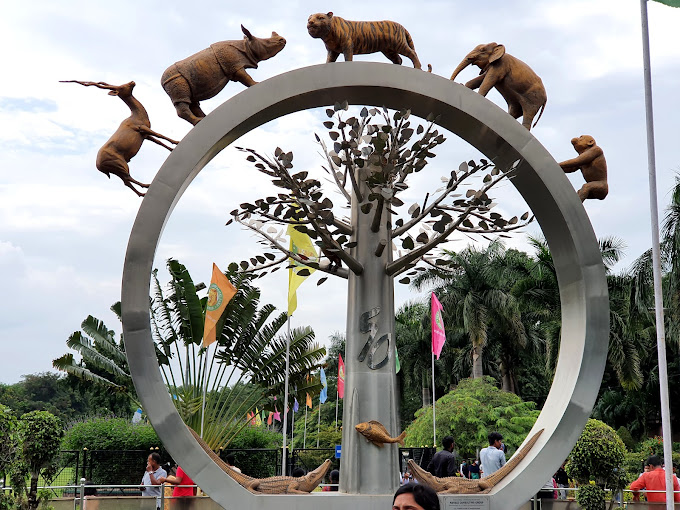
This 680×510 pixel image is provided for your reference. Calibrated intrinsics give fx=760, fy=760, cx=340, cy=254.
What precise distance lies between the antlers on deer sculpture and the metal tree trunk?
2822mm

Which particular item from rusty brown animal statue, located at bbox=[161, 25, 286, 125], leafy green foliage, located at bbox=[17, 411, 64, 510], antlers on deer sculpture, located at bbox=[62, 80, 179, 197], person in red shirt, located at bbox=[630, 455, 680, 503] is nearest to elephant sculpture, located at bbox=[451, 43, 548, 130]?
rusty brown animal statue, located at bbox=[161, 25, 286, 125]

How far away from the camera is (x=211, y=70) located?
9422 millimetres

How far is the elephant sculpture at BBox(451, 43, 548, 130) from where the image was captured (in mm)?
9961

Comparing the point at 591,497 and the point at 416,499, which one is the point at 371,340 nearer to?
the point at 591,497

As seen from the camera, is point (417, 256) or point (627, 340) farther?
point (627, 340)

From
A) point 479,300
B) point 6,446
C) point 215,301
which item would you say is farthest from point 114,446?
point 479,300

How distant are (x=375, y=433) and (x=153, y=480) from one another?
389cm

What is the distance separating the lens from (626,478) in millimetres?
10617

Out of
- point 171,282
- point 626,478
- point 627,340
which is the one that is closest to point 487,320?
point 627,340

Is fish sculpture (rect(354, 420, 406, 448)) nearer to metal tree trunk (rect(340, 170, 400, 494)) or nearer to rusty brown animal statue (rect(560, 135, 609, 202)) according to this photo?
metal tree trunk (rect(340, 170, 400, 494))

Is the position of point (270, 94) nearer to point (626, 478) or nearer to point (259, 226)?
point (259, 226)

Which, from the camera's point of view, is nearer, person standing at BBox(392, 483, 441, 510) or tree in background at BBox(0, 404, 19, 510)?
person standing at BBox(392, 483, 441, 510)

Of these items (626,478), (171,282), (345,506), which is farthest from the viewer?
(171,282)

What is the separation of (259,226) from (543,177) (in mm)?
3902
